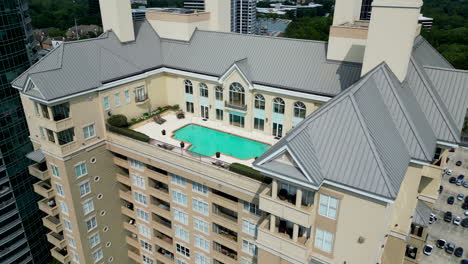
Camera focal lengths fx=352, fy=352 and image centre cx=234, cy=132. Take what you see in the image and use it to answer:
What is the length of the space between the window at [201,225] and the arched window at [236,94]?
652 inches

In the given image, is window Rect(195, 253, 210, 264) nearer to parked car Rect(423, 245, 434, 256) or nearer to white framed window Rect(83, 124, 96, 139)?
white framed window Rect(83, 124, 96, 139)

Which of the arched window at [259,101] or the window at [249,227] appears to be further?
the arched window at [259,101]

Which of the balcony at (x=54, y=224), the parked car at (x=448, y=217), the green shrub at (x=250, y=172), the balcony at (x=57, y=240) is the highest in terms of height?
the green shrub at (x=250, y=172)

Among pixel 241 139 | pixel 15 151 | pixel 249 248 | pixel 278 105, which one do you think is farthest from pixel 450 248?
pixel 15 151

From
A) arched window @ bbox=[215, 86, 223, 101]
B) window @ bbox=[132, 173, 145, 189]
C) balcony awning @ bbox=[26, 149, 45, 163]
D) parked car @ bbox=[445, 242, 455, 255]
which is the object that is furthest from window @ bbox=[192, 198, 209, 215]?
parked car @ bbox=[445, 242, 455, 255]

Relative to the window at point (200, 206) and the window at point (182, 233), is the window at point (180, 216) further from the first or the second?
the window at point (200, 206)

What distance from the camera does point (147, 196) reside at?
4828 cm

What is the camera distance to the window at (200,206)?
142 ft

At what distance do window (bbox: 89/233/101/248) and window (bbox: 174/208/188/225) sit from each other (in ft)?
43.2

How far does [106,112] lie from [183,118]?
1157cm

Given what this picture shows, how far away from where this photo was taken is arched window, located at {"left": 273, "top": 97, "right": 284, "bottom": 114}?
151 ft

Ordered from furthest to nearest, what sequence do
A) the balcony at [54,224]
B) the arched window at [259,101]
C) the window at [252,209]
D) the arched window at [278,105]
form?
the balcony at [54,224] → the arched window at [259,101] → the arched window at [278,105] → the window at [252,209]

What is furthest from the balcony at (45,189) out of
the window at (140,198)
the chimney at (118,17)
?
the chimney at (118,17)

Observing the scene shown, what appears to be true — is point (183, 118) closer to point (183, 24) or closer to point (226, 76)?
point (226, 76)
